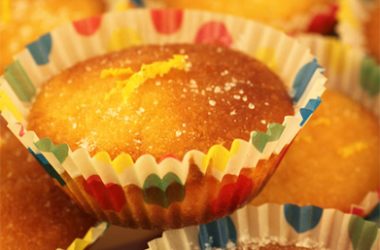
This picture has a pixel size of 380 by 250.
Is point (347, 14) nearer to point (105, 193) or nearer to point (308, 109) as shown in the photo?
point (308, 109)

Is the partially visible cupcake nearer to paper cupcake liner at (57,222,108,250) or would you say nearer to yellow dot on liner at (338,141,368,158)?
yellow dot on liner at (338,141,368,158)

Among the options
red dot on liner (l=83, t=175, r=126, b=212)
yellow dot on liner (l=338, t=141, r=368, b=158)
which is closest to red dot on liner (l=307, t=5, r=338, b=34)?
yellow dot on liner (l=338, t=141, r=368, b=158)

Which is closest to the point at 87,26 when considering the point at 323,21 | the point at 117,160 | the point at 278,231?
the point at 117,160

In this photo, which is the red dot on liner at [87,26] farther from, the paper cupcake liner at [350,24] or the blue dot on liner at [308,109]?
the paper cupcake liner at [350,24]

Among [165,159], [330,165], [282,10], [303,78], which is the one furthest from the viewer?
[282,10]

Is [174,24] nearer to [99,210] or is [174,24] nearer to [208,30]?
[208,30]

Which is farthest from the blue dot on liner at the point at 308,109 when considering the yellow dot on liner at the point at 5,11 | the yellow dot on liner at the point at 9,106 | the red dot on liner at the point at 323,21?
the yellow dot on liner at the point at 5,11

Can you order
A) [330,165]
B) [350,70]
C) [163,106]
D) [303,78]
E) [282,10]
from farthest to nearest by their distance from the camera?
[282,10], [350,70], [330,165], [303,78], [163,106]
